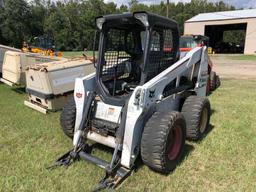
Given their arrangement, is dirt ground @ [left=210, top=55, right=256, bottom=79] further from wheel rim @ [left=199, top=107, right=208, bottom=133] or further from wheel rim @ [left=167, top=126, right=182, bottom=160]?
wheel rim @ [left=167, top=126, right=182, bottom=160]

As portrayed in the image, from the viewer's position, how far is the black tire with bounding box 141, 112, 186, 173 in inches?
133

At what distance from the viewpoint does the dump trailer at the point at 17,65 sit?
316 inches

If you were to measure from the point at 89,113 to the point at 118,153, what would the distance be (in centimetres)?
75

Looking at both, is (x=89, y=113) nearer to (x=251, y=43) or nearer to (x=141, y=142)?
(x=141, y=142)

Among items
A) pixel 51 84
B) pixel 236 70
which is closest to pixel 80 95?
pixel 51 84

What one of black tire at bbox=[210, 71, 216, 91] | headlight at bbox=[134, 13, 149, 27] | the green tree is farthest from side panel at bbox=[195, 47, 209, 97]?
the green tree

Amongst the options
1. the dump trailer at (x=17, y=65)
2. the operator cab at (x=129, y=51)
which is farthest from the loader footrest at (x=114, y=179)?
the dump trailer at (x=17, y=65)

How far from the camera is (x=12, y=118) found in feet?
19.5

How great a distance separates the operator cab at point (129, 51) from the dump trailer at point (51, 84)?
2.37m

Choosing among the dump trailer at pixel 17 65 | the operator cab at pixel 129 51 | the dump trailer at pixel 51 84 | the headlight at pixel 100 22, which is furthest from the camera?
the dump trailer at pixel 17 65

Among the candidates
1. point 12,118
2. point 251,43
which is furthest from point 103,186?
point 251,43

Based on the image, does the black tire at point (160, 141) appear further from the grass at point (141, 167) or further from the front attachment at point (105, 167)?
the front attachment at point (105, 167)

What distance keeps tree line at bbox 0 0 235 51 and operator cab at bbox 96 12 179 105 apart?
108 feet

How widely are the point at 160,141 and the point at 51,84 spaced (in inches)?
147
